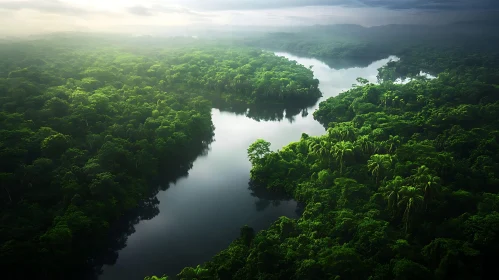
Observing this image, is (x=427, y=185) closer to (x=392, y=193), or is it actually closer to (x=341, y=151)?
(x=392, y=193)

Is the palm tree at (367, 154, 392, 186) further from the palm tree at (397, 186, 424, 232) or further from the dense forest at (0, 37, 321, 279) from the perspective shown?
the dense forest at (0, 37, 321, 279)

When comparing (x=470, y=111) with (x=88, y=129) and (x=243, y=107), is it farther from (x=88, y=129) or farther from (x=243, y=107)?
(x=88, y=129)

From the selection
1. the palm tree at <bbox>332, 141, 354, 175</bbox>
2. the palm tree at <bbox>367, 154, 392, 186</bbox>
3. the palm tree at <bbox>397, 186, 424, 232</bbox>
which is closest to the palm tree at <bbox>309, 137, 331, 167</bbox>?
the palm tree at <bbox>332, 141, 354, 175</bbox>

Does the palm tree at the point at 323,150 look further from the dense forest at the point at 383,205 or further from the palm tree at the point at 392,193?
the palm tree at the point at 392,193

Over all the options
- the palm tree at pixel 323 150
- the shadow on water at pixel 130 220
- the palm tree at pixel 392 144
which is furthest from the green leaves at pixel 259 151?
the palm tree at pixel 392 144

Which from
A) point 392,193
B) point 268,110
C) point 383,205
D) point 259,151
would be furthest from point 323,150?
point 268,110

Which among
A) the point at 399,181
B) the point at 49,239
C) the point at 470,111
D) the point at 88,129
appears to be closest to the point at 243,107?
the point at 88,129

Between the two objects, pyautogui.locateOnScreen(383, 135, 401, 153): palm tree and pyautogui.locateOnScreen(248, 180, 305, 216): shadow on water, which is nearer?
pyautogui.locateOnScreen(248, 180, 305, 216): shadow on water

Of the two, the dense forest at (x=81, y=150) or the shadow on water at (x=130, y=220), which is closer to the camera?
the dense forest at (x=81, y=150)

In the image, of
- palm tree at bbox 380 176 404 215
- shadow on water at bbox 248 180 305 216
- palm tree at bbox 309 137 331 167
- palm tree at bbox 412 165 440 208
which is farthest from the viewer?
palm tree at bbox 309 137 331 167
